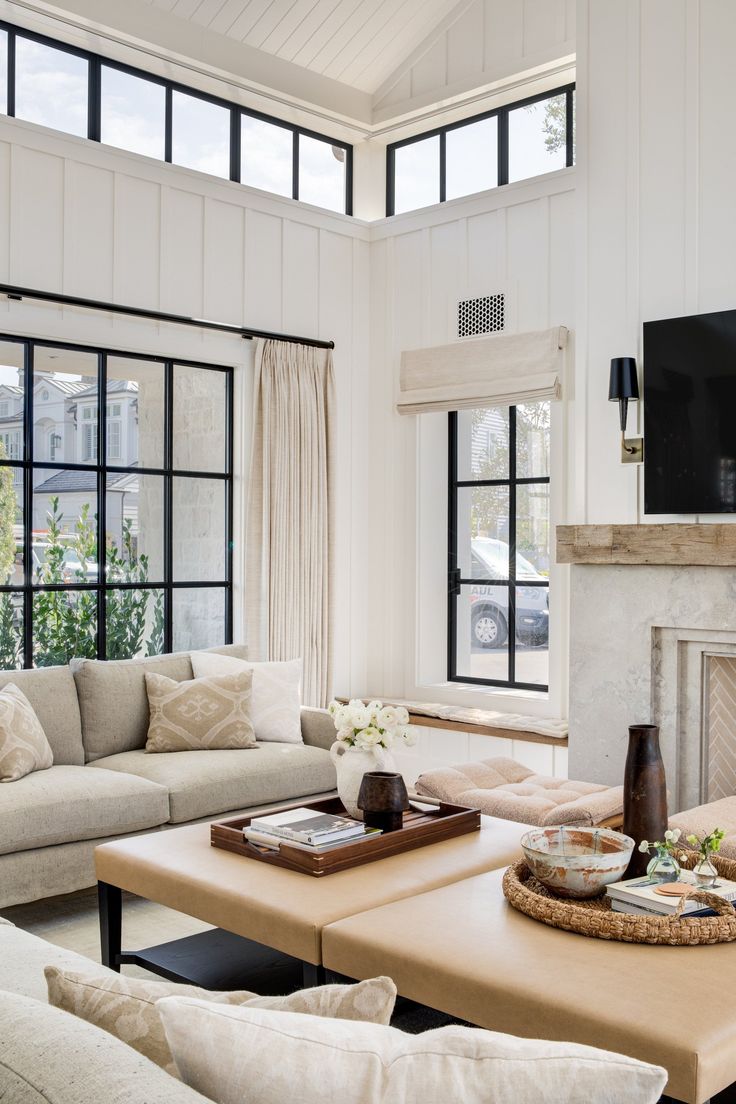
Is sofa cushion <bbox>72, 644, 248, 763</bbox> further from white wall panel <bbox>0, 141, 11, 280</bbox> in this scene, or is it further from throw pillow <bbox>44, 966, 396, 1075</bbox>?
throw pillow <bbox>44, 966, 396, 1075</bbox>

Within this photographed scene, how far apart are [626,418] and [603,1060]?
360cm

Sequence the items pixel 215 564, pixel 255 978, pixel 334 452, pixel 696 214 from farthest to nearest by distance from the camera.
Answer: pixel 334 452, pixel 215 564, pixel 696 214, pixel 255 978

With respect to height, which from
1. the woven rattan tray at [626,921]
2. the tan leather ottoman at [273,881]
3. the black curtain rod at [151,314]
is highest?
the black curtain rod at [151,314]

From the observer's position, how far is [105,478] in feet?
15.8

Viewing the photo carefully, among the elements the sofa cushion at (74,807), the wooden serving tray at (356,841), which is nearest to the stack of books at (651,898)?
the wooden serving tray at (356,841)

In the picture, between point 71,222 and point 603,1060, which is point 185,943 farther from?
point 71,222

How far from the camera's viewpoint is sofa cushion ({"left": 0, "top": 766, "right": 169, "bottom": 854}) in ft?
10.8

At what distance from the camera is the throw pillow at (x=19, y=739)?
11.6ft

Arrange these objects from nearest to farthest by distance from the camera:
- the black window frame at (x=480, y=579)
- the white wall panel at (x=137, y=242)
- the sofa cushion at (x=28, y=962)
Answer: the sofa cushion at (x=28, y=962) → the white wall panel at (x=137, y=242) → the black window frame at (x=480, y=579)

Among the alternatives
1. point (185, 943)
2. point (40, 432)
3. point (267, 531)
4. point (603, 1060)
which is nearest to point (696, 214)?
point (267, 531)

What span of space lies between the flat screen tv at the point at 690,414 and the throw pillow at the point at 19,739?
2.51 meters

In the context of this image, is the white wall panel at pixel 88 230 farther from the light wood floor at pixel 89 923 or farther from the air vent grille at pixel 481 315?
the light wood floor at pixel 89 923

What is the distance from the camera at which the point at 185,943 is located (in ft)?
8.95

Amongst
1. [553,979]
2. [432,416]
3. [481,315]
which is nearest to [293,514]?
[432,416]
